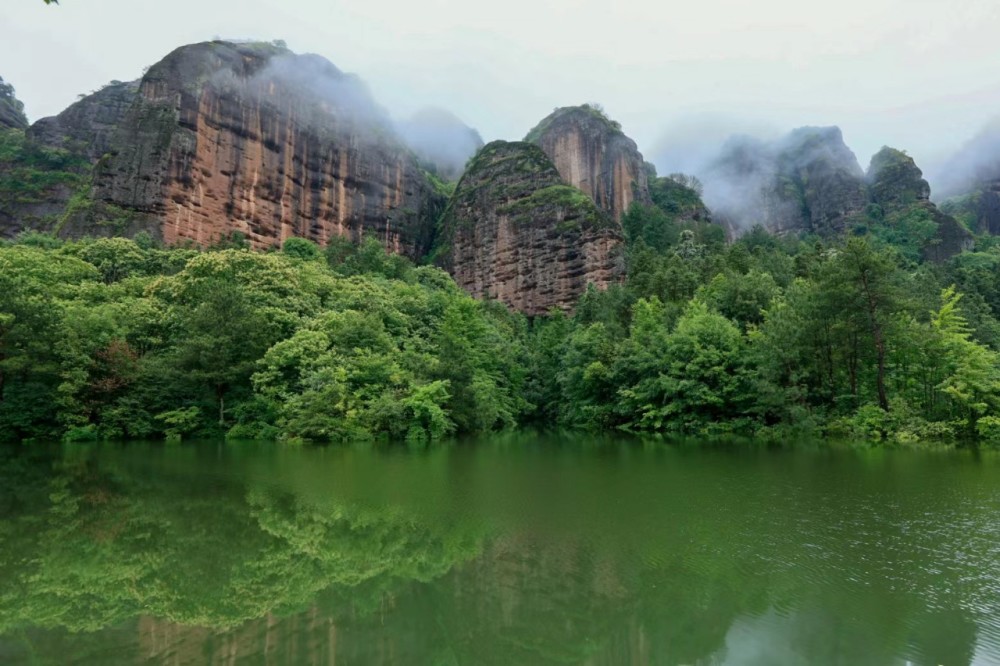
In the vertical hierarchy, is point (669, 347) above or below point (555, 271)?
below

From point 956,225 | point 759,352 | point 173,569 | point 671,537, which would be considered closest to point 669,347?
point 759,352

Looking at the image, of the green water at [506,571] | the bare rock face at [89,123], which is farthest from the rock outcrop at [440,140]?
the green water at [506,571]

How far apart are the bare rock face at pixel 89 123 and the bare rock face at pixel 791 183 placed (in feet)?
264

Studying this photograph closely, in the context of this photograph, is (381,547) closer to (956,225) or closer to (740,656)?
(740,656)

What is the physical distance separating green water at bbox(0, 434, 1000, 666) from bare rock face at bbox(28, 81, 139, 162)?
2438 inches

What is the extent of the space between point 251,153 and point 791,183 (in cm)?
7915

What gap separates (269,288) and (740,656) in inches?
1377

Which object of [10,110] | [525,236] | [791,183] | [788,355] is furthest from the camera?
[791,183]

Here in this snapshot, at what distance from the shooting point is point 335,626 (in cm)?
553

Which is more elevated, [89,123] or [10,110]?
[10,110]

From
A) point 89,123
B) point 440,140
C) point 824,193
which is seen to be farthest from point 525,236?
point 824,193

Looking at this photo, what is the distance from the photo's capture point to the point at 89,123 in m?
66.2

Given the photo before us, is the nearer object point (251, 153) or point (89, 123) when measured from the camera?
point (251, 153)

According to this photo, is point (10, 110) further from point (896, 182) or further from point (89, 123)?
A: point (896, 182)
